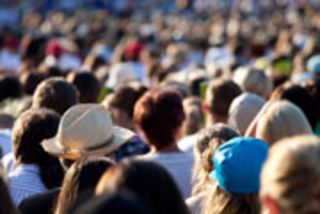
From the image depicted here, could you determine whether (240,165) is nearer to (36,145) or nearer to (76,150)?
(76,150)

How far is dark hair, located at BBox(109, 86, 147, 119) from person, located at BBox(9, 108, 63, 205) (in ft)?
7.33

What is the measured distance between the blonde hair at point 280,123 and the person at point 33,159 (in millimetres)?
1127

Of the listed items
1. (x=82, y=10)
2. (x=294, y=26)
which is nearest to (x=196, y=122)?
(x=294, y=26)

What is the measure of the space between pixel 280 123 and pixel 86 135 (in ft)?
3.81

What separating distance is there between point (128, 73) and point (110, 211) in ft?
33.7

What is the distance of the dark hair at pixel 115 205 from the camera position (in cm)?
355

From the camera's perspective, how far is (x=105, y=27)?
33.3 metres

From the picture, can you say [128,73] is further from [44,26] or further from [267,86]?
[44,26]

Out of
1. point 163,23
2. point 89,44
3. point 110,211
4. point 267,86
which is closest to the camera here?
point 110,211

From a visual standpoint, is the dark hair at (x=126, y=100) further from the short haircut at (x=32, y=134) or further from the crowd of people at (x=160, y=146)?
the short haircut at (x=32, y=134)

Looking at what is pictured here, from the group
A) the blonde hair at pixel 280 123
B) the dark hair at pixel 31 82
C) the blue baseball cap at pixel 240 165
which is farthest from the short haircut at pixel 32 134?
the dark hair at pixel 31 82

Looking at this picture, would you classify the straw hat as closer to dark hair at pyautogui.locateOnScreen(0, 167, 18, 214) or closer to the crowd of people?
the crowd of people

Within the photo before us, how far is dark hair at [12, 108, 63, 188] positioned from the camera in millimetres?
6578

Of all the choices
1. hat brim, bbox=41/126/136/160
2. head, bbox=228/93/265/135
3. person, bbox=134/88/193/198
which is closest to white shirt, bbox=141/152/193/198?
person, bbox=134/88/193/198
